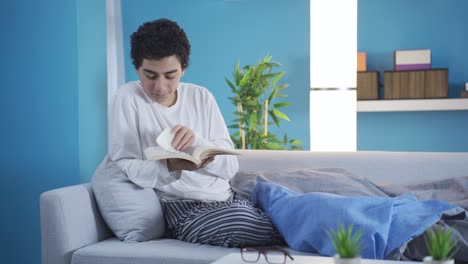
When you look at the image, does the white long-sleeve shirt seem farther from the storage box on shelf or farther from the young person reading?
the storage box on shelf

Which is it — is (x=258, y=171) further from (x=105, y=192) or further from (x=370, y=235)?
(x=370, y=235)

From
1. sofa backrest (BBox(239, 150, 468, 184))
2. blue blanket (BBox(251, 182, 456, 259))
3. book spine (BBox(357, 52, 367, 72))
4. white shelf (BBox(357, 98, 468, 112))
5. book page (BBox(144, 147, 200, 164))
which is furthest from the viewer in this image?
book spine (BBox(357, 52, 367, 72))

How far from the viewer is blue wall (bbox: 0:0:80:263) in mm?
3361

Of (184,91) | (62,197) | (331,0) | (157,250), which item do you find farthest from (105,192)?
(331,0)

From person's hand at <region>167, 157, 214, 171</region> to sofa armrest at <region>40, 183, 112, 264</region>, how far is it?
Answer: 33 centimetres

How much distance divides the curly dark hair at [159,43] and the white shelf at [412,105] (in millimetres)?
2917

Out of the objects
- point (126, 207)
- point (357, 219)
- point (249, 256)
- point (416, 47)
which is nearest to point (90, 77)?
point (126, 207)

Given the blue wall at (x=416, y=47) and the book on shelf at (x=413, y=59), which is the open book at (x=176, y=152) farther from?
the blue wall at (x=416, y=47)

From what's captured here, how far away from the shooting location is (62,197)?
2.24 m

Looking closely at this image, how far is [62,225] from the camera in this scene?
2.21 m

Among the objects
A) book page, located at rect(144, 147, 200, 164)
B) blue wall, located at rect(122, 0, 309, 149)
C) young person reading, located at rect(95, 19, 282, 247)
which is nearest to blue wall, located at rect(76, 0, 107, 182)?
young person reading, located at rect(95, 19, 282, 247)

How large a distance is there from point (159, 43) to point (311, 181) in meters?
0.75

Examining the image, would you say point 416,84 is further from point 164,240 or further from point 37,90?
point 164,240

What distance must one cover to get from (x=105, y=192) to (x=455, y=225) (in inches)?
45.0
